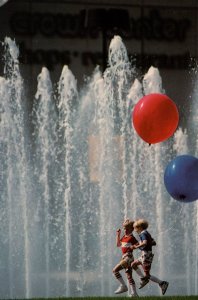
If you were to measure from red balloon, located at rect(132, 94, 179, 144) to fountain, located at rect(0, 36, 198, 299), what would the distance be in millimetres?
3464

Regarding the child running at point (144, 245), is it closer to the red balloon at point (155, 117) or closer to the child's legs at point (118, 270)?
the child's legs at point (118, 270)

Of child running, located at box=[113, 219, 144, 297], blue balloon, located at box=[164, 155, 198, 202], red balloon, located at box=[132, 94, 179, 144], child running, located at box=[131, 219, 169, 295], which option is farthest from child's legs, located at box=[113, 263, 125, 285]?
red balloon, located at box=[132, 94, 179, 144]

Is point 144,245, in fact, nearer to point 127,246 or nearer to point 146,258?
point 146,258

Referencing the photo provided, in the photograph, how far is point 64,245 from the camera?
18.8m

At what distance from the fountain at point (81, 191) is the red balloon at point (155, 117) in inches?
136

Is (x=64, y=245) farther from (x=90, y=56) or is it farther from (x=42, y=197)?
(x=90, y=56)

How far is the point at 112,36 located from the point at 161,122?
24.9 feet

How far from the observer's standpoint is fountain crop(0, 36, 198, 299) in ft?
59.4

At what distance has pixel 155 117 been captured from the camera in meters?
14.4

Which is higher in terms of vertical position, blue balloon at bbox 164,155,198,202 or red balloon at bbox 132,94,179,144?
red balloon at bbox 132,94,179,144

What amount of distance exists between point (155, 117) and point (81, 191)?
5035mm

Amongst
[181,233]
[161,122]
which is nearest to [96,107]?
[181,233]

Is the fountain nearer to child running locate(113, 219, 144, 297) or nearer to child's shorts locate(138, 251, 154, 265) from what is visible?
child running locate(113, 219, 144, 297)

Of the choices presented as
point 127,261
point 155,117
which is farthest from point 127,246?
point 155,117
